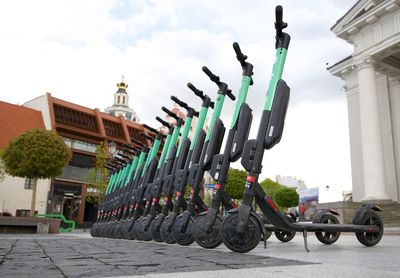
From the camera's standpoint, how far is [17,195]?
31.2m

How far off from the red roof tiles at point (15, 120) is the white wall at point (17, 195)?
3450 millimetres

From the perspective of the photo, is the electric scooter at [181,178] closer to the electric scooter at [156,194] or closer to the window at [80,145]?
the electric scooter at [156,194]

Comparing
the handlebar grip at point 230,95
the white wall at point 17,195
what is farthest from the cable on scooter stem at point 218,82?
the white wall at point 17,195

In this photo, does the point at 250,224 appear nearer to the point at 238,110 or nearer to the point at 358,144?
the point at 238,110

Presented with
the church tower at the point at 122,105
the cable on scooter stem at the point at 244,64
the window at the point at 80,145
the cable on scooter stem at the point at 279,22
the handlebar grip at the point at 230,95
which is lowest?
the handlebar grip at the point at 230,95

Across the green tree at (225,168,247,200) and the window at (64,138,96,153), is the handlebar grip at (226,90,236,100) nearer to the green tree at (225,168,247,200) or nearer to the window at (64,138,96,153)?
the window at (64,138,96,153)

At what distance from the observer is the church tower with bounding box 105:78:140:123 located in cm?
8395

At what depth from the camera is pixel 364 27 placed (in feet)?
59.7

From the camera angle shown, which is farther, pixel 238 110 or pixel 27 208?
pixel 27 208

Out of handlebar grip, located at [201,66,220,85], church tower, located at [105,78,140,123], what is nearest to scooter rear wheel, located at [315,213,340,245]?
handlebar grip, located at [201,66,220,85]

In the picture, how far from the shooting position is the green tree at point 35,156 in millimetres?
22266

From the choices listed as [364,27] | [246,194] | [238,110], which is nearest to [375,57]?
[364,27]

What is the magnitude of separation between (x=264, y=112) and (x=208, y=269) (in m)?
2.77

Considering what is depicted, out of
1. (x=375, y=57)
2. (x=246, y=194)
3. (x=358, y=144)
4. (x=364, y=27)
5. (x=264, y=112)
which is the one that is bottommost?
(x=246, y=194)
